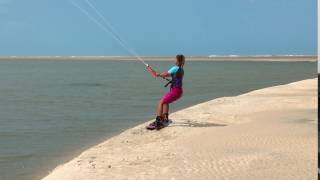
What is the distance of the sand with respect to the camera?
943 centimetres

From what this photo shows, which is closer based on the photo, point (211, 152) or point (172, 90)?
point (211, 152)

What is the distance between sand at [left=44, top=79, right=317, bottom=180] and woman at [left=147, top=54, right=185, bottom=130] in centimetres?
28

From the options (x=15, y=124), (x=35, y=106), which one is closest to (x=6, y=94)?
(x=35, y=106)

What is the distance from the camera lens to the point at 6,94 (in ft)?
110

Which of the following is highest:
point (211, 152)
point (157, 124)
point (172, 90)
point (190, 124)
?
point (172, 90)

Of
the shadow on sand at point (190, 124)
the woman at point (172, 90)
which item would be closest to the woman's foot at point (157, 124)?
the woman at point (172, 90)

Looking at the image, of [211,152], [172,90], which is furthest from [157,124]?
[211,152]

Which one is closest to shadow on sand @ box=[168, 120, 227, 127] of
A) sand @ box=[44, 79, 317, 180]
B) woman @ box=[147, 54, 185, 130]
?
sand @ box=[44, 79, 317, 180]

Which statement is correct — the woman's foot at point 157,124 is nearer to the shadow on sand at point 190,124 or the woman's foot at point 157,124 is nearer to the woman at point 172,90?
the woman at point 172,90

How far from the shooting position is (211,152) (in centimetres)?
1111

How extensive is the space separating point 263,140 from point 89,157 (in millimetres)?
3577

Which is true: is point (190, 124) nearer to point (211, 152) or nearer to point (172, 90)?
point (172, 90)

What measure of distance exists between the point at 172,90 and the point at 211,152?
3.29 m

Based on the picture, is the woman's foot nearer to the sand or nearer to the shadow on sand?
the sand
